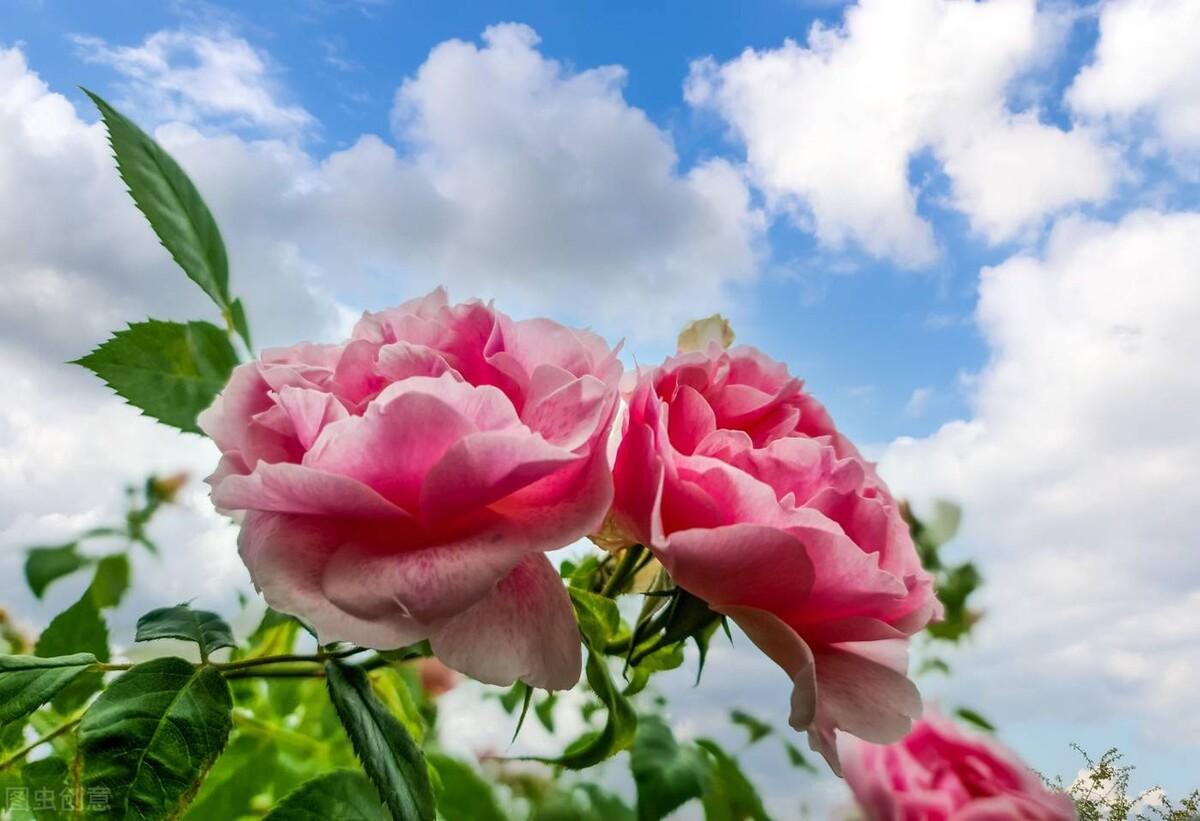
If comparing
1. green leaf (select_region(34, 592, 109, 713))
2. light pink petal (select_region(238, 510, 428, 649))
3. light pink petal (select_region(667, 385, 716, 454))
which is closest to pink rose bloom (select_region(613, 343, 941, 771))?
light pink petal (select_region(667, 385, 716, 454))

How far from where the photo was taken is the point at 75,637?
0.78 meters

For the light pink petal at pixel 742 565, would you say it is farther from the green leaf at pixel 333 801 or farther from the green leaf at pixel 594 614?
the green leaf at pixel 333 801

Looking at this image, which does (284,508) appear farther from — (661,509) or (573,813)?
(573,813)

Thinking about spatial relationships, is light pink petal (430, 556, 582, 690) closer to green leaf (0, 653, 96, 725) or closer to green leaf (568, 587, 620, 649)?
green leaf (568, 587, 620, 649)

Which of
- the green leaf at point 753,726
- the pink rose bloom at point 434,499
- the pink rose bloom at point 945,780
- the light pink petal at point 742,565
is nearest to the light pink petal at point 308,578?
the pink rose bloom at point 434,499

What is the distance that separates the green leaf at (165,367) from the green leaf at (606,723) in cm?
32

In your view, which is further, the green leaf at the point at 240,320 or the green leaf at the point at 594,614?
the green leaf at the point at 240,320

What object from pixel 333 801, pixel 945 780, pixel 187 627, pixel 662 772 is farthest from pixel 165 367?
pixel 945 780

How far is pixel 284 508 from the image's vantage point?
16.0 inches

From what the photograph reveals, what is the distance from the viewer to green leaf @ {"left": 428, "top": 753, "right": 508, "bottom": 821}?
27.5 inches

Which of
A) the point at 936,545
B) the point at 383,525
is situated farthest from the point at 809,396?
the point at 936,545

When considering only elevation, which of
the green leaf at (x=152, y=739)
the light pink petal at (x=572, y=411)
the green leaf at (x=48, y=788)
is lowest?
the green leaf at (x=48, y=788)

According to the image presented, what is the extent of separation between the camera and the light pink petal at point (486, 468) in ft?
1.26

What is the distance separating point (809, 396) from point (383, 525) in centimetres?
25
